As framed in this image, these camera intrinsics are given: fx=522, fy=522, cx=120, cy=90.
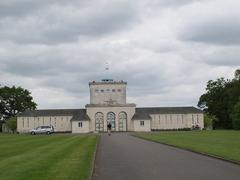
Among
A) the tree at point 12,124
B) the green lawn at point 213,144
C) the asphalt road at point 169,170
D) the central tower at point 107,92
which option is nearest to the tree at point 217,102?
the central tower at point 107,92

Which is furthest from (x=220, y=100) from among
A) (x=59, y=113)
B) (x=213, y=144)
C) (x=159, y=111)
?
(x=213, y=144)

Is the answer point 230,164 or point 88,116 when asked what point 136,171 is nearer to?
point 230,164

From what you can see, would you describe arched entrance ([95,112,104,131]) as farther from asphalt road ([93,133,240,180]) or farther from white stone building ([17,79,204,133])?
asphalt road ([93,133,240,180])

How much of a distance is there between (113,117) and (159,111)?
39.3 ft

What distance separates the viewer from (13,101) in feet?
488

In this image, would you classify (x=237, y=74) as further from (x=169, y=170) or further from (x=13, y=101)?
(x=169, y=170)

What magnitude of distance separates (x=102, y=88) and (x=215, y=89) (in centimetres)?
2874

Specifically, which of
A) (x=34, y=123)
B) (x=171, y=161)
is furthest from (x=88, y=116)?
(x=171, y=161)

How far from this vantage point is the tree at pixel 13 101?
147500 mm

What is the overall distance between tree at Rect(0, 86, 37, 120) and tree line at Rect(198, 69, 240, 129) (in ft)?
→ 163

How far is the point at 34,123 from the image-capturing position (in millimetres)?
127062

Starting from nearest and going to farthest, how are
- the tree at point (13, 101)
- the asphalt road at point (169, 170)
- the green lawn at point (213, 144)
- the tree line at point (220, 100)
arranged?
the asphalt road at point (169, 170) → the green lawn at point (213, 144) → the tree line at point (220, 100) → the tree at point (13, 101)

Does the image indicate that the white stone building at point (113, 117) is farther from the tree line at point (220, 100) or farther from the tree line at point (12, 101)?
the tree line at point (12, 101)

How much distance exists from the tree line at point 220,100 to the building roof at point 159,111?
4659 mm
